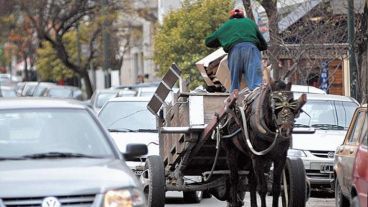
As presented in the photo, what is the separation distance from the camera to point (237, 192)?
1388 centimetres

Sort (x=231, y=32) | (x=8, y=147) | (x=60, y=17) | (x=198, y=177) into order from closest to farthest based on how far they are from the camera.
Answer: (x=8, y=147), (x=231, y=32), (x=198, y=177), (x=60, y=17)

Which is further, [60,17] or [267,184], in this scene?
[60,17]

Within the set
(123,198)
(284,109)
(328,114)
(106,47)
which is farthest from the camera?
(106,47)

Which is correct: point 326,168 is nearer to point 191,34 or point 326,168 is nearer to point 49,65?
point 191,34

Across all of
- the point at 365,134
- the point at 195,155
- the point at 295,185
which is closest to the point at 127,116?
the point at 195,155

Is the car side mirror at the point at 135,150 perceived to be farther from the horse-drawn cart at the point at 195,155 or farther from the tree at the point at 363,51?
the tree at the point at 363,51

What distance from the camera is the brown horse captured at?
12.6m

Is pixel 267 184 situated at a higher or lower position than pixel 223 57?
lower

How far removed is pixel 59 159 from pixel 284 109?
3.46 meters

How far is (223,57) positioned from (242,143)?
2.21 meters

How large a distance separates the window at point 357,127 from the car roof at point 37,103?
10.9ft

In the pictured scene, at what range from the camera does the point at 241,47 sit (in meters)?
14.5

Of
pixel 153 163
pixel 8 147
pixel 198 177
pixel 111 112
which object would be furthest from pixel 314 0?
pixel 8 147

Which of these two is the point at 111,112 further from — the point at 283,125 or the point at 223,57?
the point at 283,125
